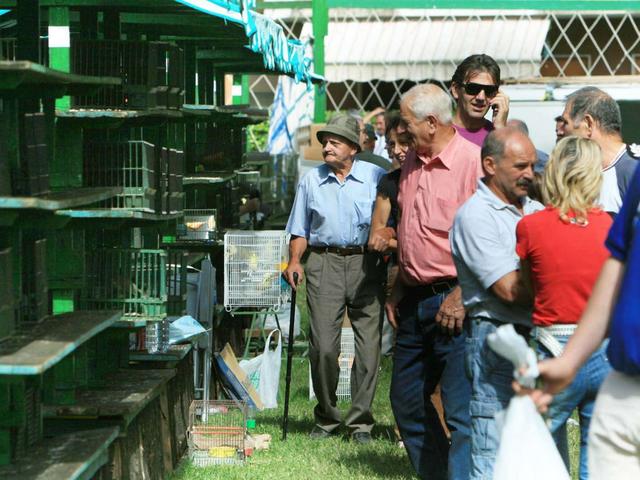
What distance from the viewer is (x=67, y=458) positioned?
222 inches

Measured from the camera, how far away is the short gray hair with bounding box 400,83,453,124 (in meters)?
6.78

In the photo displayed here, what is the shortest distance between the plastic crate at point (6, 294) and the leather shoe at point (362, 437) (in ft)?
13.0

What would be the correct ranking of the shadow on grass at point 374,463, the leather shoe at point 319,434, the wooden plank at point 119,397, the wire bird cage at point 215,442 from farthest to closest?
1. the leather shoe at point 319,434
2. the wire bird cage at point 215,442
3. the shadow on grass at point 374,463
4. the wooden plank at point 119,397

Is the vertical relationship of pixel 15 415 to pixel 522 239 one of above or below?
below

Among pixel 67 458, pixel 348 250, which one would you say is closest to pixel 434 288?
pixel 348 250

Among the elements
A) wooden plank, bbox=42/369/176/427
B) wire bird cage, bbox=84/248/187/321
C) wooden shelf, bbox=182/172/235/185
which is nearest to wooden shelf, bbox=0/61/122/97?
wire bird cage, bbox=84/248/187/321

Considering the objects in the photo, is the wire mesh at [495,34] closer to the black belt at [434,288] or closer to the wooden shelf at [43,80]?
the black belt at [434,288]

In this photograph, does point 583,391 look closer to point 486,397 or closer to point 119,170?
point 486,397

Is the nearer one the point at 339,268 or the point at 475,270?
the point at 475,270

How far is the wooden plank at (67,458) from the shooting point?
211 inches

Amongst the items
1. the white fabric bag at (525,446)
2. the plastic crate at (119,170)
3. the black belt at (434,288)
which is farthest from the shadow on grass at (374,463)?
the white fabric bag at (525,446)

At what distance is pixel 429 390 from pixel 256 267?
9.16ft

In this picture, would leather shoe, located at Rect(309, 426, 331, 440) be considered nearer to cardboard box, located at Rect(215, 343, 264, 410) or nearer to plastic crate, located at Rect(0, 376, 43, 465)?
cardboard box, located at Rect(215, 343, 264, 410)

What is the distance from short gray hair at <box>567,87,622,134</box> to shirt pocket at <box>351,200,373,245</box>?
2.28 meters
